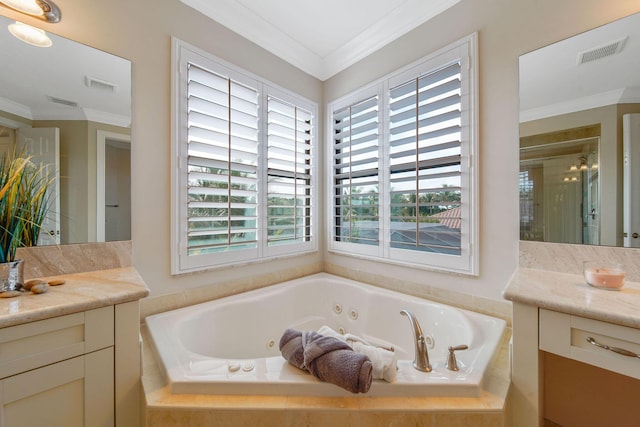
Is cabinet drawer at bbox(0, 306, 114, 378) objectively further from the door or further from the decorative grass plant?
the door

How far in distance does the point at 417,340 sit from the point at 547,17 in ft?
5.89

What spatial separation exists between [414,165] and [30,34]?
223 centimetres

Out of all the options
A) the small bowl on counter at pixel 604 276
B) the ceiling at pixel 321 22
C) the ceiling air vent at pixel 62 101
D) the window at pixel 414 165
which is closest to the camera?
the small bowl on counter at pixel 604 276

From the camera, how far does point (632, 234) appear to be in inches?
46.0

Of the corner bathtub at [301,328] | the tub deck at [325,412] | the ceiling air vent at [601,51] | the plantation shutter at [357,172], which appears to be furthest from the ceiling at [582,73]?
the tub deck at [325,412]

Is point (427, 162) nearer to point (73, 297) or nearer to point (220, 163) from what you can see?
point (220, 163)

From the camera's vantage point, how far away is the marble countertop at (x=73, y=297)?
83 cm

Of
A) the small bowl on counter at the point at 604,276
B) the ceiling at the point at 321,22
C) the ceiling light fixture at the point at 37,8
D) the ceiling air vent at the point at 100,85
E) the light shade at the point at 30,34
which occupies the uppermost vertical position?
the ceiling at the point at 321,22

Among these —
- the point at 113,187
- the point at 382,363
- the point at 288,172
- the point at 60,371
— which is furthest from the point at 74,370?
the point at 288,172

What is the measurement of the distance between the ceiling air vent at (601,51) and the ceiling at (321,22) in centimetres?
83

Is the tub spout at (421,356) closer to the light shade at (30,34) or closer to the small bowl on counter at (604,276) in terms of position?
the small bowl on counter at (604,276)

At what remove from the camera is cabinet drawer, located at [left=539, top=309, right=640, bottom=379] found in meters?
0.81

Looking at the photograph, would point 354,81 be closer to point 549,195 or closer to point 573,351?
point 549,195

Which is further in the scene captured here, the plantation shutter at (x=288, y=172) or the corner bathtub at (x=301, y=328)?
the plantation shutter at (x=288, y=172)
